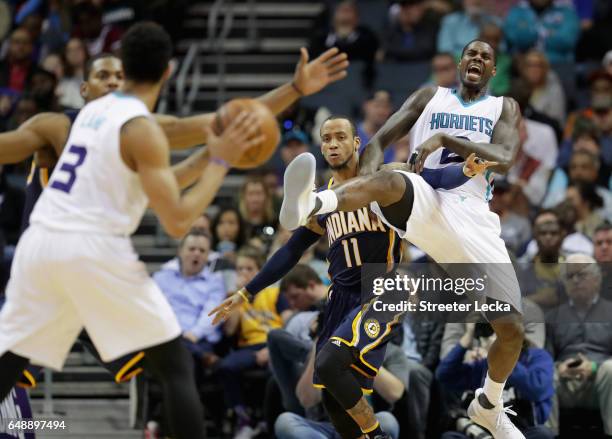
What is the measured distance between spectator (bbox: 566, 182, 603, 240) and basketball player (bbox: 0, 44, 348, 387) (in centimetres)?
554

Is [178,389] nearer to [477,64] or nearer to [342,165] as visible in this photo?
[342,165]

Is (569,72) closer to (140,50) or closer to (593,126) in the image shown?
(593,126)

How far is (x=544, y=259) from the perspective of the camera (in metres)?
10.2

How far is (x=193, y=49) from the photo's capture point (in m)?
13.5

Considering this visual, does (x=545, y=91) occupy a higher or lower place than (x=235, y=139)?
higher

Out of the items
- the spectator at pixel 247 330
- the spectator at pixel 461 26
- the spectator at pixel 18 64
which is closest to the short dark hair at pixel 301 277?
the spectator at pixel 247 330

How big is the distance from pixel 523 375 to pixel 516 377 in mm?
56

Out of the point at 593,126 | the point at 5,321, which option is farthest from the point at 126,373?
the point at 593,126

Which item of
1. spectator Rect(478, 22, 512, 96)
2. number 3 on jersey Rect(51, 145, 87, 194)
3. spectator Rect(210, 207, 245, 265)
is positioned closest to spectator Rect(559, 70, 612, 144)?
spectator Rect(478, 22, 512, 96)

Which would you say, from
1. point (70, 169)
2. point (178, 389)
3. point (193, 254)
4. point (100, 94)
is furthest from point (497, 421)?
point (193, 254)

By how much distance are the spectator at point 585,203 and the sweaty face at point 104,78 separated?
5702 mm

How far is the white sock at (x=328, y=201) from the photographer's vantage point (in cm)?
662

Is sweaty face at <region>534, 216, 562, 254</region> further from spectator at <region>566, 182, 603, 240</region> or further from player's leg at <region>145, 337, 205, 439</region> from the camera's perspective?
player's leg at <region>145, 337, 205, 439</region>

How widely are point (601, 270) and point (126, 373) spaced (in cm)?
457
